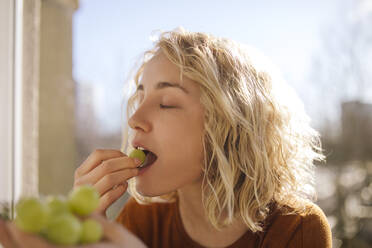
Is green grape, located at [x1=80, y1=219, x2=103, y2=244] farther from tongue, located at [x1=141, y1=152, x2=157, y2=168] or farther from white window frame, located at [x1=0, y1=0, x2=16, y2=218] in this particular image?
white window frame, located at [x1=0, y1=0, x2=16, y2=218]

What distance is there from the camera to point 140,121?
0.82 m

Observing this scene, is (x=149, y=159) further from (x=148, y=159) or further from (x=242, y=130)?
(x=242, y=130)

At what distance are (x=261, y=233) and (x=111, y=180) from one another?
0.49 m

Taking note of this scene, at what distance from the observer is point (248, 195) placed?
0.95m

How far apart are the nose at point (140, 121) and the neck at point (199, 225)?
0.28 m

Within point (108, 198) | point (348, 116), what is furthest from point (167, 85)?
point (348, 116)

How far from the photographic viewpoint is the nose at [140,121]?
2.67 feet

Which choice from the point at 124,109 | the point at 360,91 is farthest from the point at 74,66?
the point at 360,91

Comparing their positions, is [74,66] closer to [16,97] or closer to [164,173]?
[16,97]

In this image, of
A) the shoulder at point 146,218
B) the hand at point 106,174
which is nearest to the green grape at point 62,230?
the hand at point 106,174

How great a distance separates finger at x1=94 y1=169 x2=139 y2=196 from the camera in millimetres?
768

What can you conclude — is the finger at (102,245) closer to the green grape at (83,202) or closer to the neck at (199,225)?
the green grape at (83,202)

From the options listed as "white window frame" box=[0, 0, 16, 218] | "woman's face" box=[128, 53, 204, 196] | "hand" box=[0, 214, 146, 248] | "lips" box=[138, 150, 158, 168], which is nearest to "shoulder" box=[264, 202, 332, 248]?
"woman's face" box=[128, 53, 204, 196]

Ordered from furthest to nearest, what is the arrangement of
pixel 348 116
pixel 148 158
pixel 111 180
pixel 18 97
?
pixel 348 116 → pixel 18 97 → pixel 148 158 → pixel 111 180
